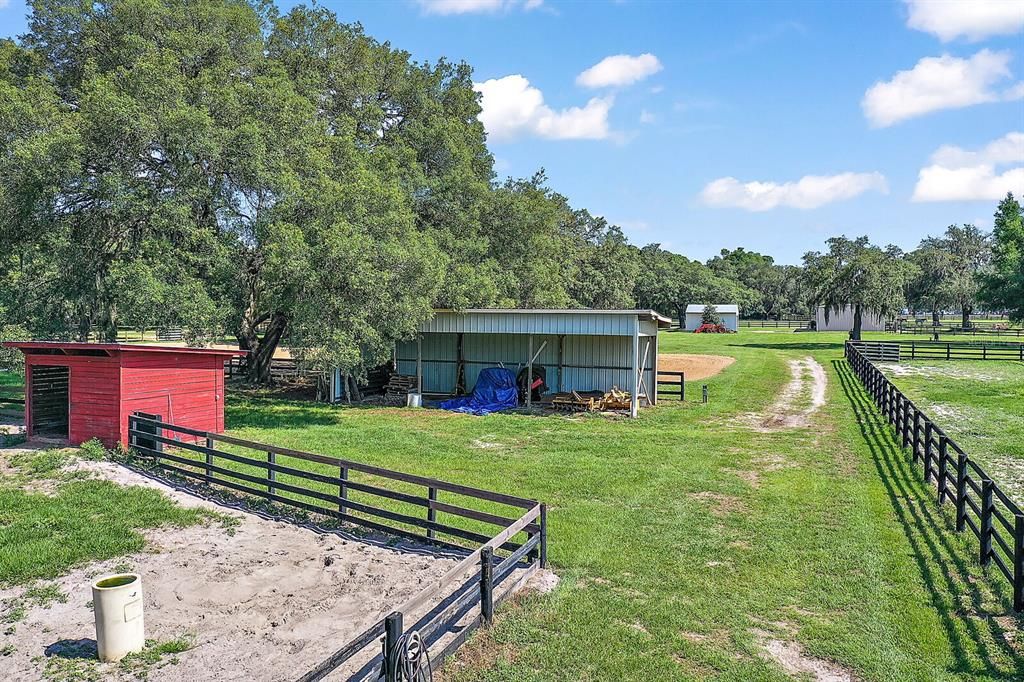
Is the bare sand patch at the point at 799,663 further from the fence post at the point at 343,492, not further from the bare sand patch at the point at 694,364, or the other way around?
the bare sand patch at the point at 694,364

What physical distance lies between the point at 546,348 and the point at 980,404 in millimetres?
13760

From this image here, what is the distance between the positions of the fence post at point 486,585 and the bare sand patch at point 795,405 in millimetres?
12819

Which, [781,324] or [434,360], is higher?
[781,324]

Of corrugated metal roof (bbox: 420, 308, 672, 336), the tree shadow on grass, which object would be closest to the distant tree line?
corrugated metal roof (bbox: 420, 308, 672, 336)

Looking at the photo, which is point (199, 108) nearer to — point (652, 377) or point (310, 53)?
point (310, 53)

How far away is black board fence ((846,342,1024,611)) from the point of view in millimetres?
6898

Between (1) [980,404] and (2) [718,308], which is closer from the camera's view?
(1) [980,404]

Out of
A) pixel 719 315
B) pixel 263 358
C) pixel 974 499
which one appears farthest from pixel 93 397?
pixel 719 315

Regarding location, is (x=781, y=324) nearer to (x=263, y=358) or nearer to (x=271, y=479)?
(x=263, y=358)

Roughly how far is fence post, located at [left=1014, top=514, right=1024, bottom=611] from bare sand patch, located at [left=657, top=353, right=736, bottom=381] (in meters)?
22.6

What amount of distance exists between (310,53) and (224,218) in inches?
360

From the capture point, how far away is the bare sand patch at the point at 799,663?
5734 mm

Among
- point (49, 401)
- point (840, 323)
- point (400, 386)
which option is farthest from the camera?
point (840, 323)

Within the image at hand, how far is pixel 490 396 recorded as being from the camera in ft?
72.4
